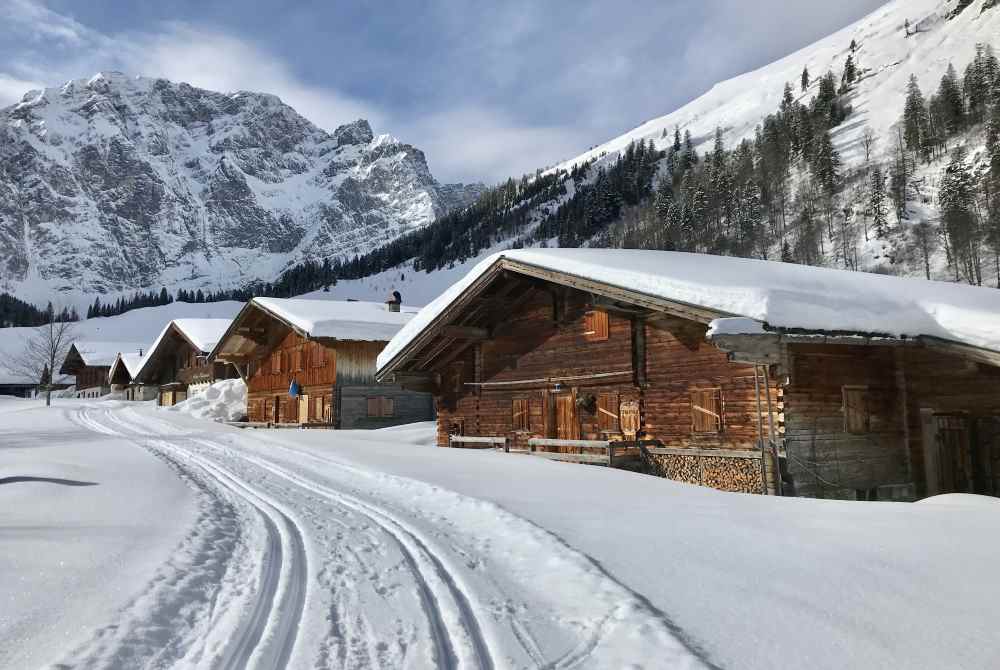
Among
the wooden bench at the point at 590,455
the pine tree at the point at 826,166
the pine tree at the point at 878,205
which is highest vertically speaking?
the pine tree at the point at 826,166

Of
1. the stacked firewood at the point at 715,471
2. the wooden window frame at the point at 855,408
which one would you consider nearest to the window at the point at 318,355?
the stacked firewood at the point at 715,471

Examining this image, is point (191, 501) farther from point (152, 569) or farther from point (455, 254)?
point (455, 254)

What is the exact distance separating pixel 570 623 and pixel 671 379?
10295mm

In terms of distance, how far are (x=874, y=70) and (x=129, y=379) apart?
464 ft

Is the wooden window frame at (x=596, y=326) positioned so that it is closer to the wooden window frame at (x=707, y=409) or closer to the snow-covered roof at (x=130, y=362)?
the wooden window frame at (x=707, y=409)

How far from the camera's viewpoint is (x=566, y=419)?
16.8 meters

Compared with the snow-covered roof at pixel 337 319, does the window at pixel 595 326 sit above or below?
below

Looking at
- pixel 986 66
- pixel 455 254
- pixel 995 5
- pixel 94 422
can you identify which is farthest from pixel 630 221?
pixel 94 422

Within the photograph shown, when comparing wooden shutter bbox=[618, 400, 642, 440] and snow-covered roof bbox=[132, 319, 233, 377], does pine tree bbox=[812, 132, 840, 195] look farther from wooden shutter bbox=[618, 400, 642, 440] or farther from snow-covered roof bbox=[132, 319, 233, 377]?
wooden shutter bbox=[618, 400, 642, 440]

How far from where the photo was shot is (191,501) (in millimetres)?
9148

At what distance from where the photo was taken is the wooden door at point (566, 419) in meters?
16.5

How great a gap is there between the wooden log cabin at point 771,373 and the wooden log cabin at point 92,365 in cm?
6500

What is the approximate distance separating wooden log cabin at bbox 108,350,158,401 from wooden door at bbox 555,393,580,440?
161ft

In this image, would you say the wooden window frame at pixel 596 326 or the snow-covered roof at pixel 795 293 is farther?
the wooden window frame at pixel 596 326
